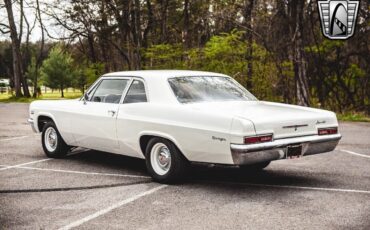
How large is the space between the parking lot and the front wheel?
0.44ft

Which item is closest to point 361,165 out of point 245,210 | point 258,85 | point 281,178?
point 281,178

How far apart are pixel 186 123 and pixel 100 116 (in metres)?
1.82

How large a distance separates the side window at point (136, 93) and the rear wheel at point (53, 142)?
77.3 inches

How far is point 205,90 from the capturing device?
7074 millimetres

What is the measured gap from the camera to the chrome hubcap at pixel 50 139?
29.1ft

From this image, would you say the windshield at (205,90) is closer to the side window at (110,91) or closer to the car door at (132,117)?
the car door at (132,117)

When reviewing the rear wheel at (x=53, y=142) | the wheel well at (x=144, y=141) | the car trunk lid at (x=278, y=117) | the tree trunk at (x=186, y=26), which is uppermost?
the tree trunk at (x=186, y=26)

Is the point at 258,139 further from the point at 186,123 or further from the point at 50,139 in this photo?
the point at 50,139

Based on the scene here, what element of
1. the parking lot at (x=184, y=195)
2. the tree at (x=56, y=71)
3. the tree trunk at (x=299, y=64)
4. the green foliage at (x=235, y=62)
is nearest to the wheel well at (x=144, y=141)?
the parking lot at (x=184, y=195)

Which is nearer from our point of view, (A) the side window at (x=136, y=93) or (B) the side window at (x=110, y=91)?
(A) the side window at (x=136, y=93)

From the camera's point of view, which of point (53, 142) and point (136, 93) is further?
point (53, 142)

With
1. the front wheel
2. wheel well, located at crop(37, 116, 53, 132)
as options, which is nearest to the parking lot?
the front wheel

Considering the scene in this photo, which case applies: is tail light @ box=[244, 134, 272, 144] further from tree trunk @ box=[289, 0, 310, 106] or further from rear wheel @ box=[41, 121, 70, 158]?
tree trunk @ box=[289, 0, 310, 106]

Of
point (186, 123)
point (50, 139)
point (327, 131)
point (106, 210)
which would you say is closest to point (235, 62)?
Answer: point (50, 139)
